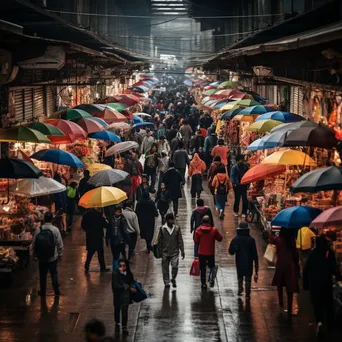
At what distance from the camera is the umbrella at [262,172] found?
17344 millimetres

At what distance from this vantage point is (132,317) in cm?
1288

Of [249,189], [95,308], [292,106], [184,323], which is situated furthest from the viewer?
[292,106]

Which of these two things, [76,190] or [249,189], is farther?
[249,189]

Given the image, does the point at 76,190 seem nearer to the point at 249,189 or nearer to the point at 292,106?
the point at 249,189

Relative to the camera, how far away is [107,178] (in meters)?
17.9

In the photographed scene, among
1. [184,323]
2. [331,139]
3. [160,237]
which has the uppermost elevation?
[331,139]

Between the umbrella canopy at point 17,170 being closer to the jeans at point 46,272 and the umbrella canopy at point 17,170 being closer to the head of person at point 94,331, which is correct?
the jeans at point 46,272

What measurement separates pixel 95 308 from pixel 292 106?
1380 centimetres

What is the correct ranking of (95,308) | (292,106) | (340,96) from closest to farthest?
(95,308), (340,96), (292,106)

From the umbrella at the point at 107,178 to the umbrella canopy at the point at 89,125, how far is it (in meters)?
3.57

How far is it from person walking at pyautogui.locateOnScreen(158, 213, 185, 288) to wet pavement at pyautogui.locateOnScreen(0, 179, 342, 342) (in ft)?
0.86

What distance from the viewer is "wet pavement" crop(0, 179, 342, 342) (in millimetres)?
12023

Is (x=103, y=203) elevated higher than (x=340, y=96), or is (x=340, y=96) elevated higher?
(x=340, y=96)

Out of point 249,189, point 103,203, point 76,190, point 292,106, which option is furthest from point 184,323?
point 292,106
